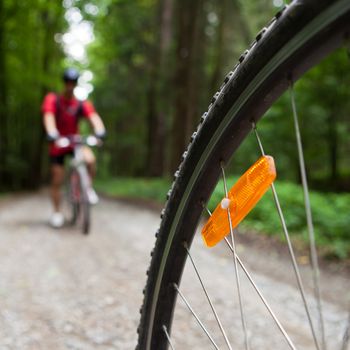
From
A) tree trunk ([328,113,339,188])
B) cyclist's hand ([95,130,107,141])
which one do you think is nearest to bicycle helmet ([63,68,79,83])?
cyclist's hand ([95,130,107,141])

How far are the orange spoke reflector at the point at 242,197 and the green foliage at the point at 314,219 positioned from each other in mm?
3883

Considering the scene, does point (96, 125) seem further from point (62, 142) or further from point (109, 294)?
point (109, 294)

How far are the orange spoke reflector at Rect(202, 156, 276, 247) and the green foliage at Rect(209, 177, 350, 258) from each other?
3.88 meters

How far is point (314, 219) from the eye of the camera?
6531 mm

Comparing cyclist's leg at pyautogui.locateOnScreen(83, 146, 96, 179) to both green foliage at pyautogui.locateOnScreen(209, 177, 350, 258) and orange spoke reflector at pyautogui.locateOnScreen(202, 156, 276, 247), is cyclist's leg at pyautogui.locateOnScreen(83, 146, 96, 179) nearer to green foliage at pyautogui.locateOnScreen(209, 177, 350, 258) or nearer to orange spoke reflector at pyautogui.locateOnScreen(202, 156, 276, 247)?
green foliage at pyautogui.locateOnScreen(209, 177, 350, 258)

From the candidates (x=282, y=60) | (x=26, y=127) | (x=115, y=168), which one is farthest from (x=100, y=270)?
(x=115, y=168)

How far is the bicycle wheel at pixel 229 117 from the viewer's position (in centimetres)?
75

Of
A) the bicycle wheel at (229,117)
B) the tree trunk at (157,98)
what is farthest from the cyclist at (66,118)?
the tree trunk at (157,98)

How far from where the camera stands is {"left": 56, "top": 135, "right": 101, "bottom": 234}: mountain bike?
5.49m

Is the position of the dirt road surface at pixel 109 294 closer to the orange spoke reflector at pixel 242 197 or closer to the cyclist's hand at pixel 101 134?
the cyclist's hand at pixel 101 134

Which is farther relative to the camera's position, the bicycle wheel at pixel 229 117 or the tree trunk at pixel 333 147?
the tree trunk at pixel 333 147

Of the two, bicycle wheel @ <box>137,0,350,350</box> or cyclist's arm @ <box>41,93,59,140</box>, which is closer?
bicycle wheel @ <box>137,0,350,350</box>

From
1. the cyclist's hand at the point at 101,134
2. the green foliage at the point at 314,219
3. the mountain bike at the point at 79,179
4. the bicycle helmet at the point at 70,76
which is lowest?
the green foliage at the point at 314,219

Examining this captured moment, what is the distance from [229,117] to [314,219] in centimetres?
594
